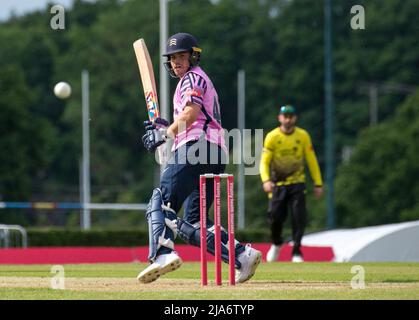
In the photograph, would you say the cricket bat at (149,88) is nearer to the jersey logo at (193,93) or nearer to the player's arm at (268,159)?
the jersey logo at (193,93)

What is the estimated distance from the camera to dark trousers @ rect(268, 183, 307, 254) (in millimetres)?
18328

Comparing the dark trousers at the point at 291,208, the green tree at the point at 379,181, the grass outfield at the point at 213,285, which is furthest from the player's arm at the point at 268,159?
the green tree at the point at 379,181

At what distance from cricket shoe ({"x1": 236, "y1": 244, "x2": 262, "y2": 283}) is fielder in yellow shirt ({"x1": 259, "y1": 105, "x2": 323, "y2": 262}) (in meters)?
6.50

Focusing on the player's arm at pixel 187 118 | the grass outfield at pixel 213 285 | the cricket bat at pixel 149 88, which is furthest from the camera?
the cricket bat at pixel 149 88

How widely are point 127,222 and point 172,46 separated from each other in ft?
174

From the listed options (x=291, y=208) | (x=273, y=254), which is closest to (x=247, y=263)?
(x=291, y=208)

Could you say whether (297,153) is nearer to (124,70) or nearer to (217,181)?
(217,181)

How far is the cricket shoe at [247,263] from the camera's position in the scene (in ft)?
38.6

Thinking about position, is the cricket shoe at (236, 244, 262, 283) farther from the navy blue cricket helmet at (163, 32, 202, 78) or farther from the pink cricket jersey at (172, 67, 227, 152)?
the navy blue cricket helmet at (163, 32, 202, 78)

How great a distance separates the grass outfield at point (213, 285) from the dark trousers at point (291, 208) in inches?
123

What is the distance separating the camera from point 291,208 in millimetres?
18516

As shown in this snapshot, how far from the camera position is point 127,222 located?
213 feet

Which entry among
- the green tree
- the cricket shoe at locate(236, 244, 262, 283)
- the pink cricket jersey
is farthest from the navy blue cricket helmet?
the green tree

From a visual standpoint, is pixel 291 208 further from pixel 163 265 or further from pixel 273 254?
pixel 163 265
